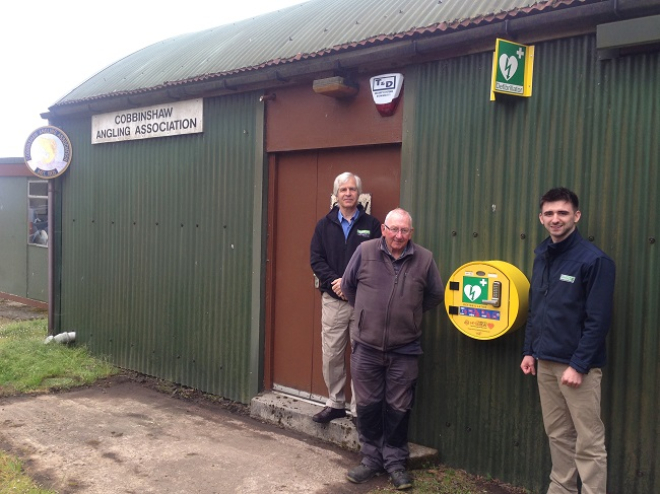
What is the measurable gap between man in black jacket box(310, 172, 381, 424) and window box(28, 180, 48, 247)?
9.48m

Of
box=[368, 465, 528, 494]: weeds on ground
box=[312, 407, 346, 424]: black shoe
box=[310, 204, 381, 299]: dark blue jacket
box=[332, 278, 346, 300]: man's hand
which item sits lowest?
box=[368, 465, 528, 494]: weeds on ground

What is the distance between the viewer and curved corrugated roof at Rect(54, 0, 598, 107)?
17.5 ft

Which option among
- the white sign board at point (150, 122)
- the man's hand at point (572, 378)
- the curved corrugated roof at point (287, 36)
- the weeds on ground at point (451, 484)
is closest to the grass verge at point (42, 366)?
the white sign board at point (150, 122)

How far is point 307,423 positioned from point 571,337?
2839 millimetres

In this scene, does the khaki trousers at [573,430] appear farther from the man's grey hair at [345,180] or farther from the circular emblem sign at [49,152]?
the circular emblem sign at [49,152]

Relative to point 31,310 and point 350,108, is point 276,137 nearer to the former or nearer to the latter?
point 350,108

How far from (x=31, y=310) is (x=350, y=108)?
380 inches

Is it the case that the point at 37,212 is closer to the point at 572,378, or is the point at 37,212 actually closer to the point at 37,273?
the point at 37,273

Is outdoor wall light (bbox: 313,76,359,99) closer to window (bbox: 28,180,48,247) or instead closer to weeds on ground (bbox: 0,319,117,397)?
weeds on ground (bbox: 0,319,117,397)

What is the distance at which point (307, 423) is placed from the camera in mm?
6113

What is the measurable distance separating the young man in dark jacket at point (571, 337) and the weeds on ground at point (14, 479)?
11.2 feet

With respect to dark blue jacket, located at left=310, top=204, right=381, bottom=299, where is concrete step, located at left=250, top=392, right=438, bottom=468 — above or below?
below

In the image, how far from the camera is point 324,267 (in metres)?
5.71

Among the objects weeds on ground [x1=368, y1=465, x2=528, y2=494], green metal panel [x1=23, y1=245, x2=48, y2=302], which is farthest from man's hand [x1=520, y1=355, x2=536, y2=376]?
green metal panel [x1=23, y1=245, x2=48, y2=302]
